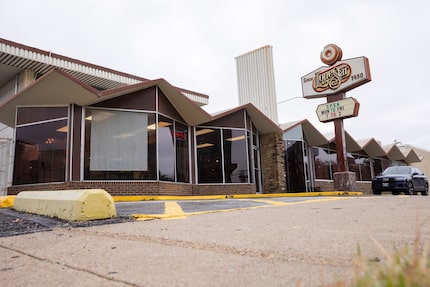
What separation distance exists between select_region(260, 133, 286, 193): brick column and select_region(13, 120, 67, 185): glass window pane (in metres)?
9.78

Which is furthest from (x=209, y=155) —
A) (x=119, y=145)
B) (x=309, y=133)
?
(x=309, y=133)

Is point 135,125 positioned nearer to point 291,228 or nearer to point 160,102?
point 160,102

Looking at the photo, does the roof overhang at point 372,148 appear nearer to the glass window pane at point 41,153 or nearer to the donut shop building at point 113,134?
the donut shop building at point 113,134

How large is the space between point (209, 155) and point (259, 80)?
1145 centimetres

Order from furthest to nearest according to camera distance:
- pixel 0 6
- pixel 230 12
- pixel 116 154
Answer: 1. pixel 230 12
2. pixel 0 6
3. pixel 116 154

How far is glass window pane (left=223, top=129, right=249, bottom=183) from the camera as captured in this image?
570 inches

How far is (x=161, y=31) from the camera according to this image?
20.4 m

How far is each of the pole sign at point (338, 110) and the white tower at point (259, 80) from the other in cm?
836

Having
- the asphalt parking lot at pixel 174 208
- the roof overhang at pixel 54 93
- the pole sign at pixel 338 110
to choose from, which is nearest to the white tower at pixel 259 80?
the pole sign at pixel 338 110

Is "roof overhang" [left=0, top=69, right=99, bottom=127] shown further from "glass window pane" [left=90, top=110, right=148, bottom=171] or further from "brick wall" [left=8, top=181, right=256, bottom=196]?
"brick wall" [left=8, top=181, right=256, bottom=196]

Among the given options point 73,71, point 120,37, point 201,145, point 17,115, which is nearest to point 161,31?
point 120,37

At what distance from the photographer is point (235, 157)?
14.7 metres

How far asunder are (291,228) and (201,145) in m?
11.1

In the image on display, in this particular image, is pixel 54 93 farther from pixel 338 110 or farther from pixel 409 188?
pixel 409 188
